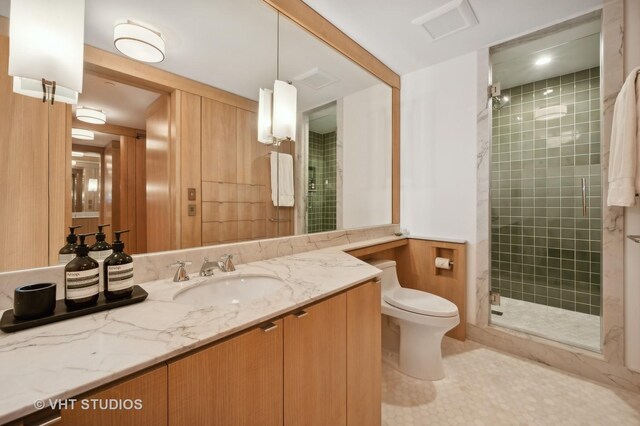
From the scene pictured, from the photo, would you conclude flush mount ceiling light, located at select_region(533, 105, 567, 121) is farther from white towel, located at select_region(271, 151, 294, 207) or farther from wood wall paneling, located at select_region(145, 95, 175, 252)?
wood wall paneling, located at select_region(145, 95, 175, 252)

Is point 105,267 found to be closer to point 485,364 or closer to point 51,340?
point 51,340

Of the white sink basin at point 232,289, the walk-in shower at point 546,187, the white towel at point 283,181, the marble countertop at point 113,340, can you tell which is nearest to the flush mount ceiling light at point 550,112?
the walk-in shower at point 546,187

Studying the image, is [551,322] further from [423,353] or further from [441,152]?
[441,152]

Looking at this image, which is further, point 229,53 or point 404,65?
point 404,65

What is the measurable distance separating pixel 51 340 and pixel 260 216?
39.8 inches

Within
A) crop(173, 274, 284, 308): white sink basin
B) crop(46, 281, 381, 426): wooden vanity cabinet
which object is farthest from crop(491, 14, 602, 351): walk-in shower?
crop(173, 274, 284, 308): white sink basin

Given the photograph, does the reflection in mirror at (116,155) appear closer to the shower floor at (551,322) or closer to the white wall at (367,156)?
the white wall at (367,156)

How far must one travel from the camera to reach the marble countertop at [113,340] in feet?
1.48

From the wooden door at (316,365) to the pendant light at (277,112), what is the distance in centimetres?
108

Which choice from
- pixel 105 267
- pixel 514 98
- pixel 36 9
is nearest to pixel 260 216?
pixel 105 267

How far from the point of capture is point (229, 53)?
1423 mm

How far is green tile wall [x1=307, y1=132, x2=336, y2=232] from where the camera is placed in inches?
76.4

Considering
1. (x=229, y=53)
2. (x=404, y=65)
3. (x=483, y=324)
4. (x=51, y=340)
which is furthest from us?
(x=404, y=65)

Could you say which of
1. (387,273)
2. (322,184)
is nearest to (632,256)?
(387,273)
